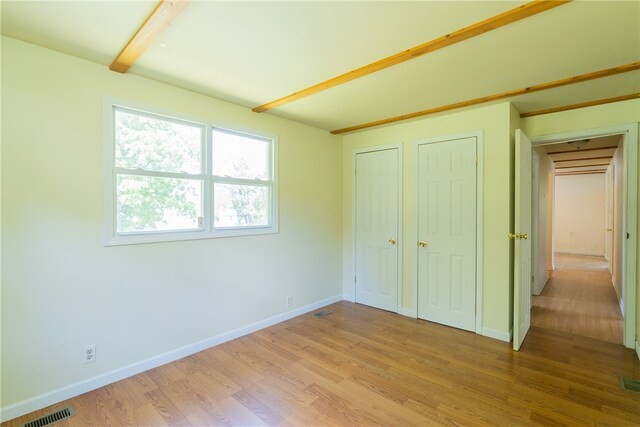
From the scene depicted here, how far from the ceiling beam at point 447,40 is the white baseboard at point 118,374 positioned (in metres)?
2.58

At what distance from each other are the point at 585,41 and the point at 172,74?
3.02 m

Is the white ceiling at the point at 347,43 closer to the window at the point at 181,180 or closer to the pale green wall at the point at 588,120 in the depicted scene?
the pale green wall at the point at 588,120

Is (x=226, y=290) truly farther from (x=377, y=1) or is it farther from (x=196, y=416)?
(x=377, y=1)

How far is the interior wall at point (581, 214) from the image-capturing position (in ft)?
27.6

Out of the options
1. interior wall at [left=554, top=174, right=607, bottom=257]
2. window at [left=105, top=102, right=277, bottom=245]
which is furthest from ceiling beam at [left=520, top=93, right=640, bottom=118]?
interior wall at [left=554, top=174, right=607, bottom=257]

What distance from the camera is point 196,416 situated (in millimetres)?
1988

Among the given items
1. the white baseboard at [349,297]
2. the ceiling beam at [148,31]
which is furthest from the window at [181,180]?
the white baseboard at [349,297]

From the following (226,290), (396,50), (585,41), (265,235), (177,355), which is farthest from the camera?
(265,235)

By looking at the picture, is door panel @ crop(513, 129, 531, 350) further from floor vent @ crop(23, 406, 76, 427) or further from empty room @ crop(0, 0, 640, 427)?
floor vent @ crop(23, 406, 76, 427)

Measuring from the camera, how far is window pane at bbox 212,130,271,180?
3082mm

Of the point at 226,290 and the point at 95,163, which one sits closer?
the point at 95,163

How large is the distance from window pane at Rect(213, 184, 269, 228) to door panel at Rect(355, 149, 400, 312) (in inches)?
58.4

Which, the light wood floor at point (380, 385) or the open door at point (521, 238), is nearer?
the light wood floor at point (380, 385)

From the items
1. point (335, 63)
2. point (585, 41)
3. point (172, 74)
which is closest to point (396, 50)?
point (335, 63)
